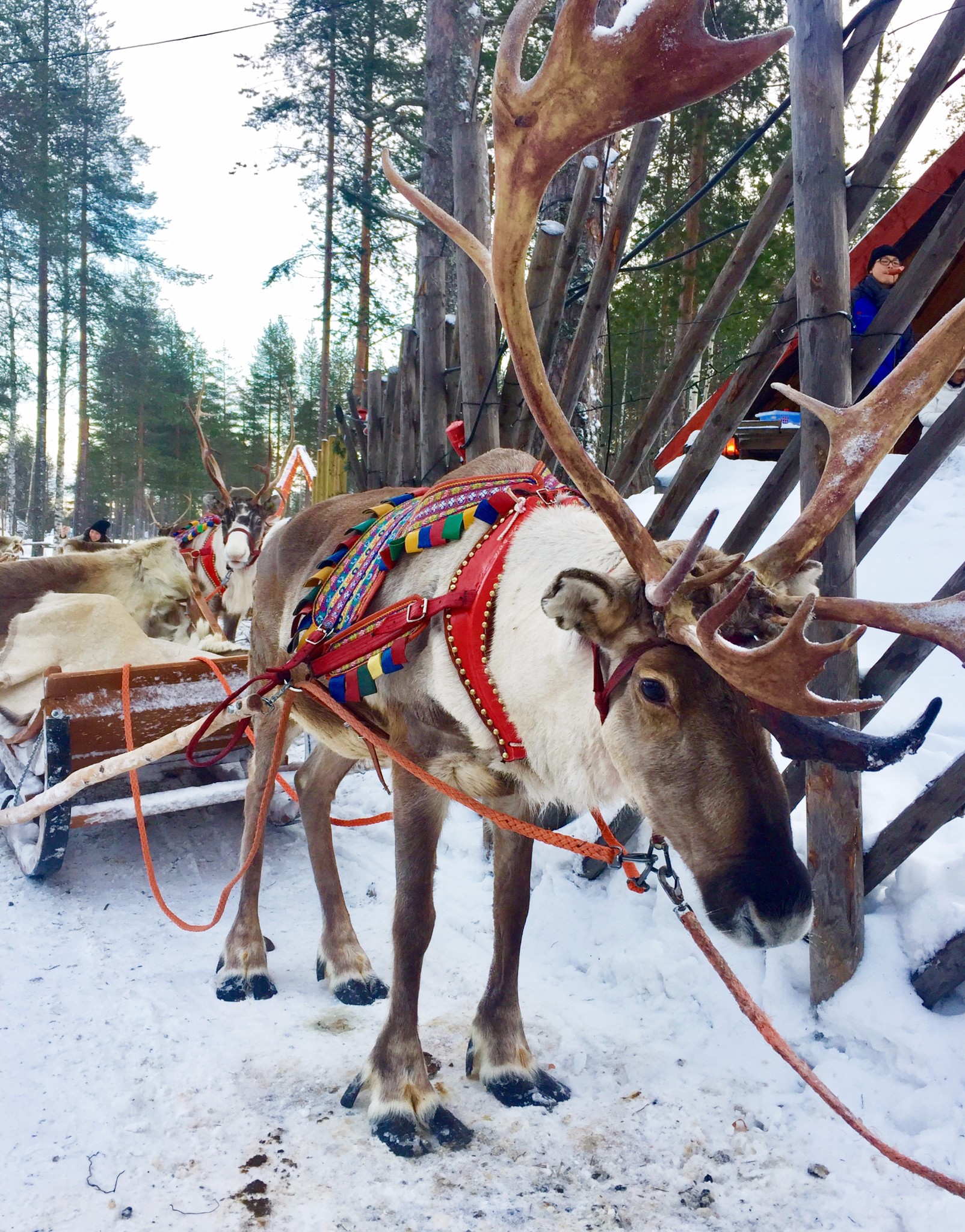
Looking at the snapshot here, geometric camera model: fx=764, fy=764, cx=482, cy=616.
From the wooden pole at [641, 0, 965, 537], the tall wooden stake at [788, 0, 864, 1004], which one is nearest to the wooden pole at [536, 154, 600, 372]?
the wooden pole at [641, 0, 965, 537]

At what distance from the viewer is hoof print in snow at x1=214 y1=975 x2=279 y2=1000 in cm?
297

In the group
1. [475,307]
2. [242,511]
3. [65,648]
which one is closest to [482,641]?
[475,307]

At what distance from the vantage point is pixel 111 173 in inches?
862

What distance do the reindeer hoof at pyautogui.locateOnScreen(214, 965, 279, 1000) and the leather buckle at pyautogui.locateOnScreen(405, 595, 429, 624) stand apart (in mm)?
1833

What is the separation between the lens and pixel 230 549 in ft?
25.3

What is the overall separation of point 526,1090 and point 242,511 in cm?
697

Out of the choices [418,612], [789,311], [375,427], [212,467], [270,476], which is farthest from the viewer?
[212,467]

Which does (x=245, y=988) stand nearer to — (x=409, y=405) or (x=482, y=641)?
(x=482, y=641)

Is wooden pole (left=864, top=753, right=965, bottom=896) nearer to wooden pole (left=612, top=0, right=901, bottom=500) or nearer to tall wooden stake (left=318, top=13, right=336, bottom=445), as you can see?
wooden pole (left=612, top=0, right=901, bottom=500)

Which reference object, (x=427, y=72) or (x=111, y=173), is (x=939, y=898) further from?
(x=111, y=173)

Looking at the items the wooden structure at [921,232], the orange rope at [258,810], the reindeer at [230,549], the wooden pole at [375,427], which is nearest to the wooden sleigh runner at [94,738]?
the orange rope at [258,810]

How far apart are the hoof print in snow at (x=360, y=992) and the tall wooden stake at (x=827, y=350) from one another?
161cm

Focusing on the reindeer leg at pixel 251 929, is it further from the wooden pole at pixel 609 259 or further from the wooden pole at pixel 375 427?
the wooden pole at pixel 375 427

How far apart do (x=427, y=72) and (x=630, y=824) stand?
5.82m
